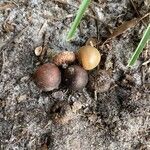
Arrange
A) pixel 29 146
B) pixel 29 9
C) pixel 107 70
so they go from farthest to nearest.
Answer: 1. pixel 29 9
2. pixel 107 70
3. pixel 29 146

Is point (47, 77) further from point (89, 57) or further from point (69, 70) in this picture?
point (89, 57)

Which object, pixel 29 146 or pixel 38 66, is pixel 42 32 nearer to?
pixel 38 66

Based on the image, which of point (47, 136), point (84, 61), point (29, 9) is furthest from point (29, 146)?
point (29, 9)

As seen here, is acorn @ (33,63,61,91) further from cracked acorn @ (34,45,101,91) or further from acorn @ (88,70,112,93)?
acorn @ (88,70,112,93)

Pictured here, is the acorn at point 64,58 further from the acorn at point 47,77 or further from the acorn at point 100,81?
the acorn at point 100,81

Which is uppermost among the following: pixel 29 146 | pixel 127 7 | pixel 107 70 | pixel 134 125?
pixel 127 7

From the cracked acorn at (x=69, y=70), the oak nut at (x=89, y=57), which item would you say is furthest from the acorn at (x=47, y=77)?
the oak nut at (x=89, y=57)

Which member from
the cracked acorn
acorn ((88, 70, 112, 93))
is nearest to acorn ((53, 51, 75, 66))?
the cracked acorn

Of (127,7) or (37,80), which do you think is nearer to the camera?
(37,80)
